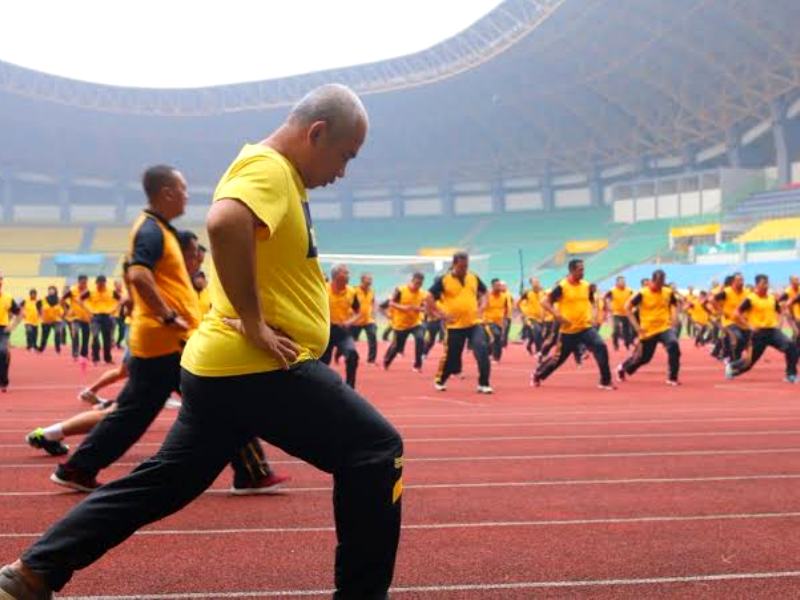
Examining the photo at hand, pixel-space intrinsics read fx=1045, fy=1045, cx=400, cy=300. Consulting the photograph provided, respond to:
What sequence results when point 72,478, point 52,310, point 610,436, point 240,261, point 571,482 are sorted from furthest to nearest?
point 52,310 < point 610,436 < point 571,482 < point 72,478 < point 240,261

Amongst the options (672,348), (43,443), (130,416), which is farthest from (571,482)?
(672,348)

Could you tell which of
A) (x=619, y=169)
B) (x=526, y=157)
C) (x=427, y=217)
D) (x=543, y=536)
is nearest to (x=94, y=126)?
(x=427, y=217)

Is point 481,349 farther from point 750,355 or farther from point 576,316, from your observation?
point 750,355

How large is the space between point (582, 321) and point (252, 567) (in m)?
10.4

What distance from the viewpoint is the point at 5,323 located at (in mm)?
12945

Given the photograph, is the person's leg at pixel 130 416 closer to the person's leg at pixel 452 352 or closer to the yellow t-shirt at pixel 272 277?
the yellow t-shirt at pixel 272 277

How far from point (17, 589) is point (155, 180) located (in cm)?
290

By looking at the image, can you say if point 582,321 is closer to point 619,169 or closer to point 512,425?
point 512,425

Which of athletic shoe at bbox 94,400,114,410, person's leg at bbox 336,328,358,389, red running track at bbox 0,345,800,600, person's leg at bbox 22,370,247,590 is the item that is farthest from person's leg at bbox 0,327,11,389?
person's leg at bbox 22,370,247,590

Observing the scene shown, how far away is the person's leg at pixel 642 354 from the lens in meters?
14.7

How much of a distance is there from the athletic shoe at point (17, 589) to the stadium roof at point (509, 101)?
138ft

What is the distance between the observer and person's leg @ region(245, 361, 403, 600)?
2973 millimetres

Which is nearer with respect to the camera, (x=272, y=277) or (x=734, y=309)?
(x=272, y=277)

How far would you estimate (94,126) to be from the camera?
212ft
